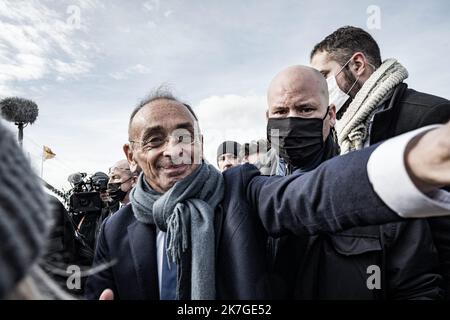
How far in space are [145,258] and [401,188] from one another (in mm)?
990

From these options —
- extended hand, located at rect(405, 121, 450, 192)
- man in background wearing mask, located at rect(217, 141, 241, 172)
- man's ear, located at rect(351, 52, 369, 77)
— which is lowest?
extended hand, located at rect(405, 121, 450, 192)

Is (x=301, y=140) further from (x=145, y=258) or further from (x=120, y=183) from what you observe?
(x=120, y=183)

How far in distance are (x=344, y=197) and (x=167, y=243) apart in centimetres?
73

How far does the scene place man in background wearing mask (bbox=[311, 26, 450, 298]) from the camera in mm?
1614

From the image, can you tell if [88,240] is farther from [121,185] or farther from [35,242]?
[35,242]

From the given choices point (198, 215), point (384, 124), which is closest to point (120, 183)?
point (198, 215)

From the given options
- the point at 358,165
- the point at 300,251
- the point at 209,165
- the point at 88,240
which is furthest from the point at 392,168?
the point at 88,240

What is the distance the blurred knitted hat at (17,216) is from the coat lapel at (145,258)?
928 mm

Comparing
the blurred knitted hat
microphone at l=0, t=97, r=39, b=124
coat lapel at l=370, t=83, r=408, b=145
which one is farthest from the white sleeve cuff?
microphone at l=0, t=97, r=39, b=124

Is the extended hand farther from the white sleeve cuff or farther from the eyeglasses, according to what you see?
the eyeglasses

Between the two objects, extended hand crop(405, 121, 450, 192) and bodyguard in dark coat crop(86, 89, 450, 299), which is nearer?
extended hand crop(405, 121, 450, 192)

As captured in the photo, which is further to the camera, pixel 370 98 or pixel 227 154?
pixel 227 154

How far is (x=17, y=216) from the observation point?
453 millimetres

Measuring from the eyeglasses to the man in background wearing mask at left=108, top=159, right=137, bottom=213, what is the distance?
303 cm
